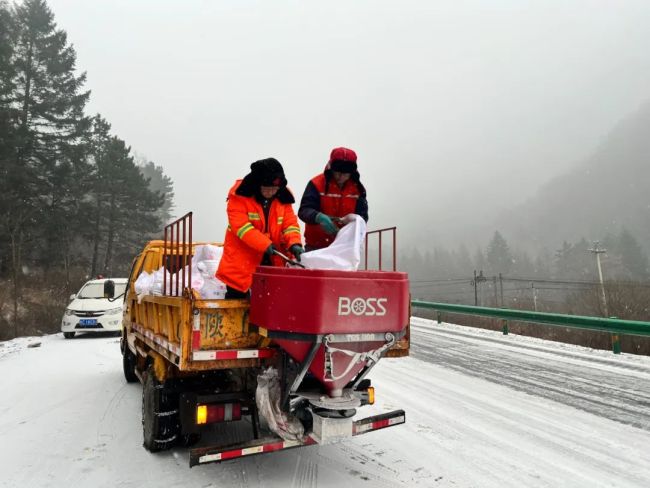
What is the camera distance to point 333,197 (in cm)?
416

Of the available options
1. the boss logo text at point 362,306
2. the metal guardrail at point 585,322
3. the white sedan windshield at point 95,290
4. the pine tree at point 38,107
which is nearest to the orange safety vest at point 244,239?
→ the boss logo text at point 362,306

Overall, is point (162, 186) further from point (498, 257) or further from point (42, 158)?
point (498, 257)

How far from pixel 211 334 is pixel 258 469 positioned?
4.31 ft

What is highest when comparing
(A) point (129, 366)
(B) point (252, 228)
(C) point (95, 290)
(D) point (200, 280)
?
(B) point (252, 228)

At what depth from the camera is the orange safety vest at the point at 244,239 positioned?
342 centimetres

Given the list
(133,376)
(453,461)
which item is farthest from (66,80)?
(453,461)

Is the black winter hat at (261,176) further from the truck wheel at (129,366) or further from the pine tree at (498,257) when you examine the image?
the pine tree at (498,257)

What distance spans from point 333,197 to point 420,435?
99.1 inches

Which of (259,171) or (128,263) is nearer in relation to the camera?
(259,171)

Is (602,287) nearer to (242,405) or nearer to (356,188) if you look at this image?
(356,188)

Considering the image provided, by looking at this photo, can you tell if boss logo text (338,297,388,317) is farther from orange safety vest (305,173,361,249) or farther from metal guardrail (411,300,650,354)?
metal guardrail (411,300,650,354)

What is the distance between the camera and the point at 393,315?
3.02 metres

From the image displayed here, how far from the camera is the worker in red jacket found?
13.1 ft

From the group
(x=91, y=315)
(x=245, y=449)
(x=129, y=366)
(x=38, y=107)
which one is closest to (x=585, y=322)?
(x=245, y=449)
